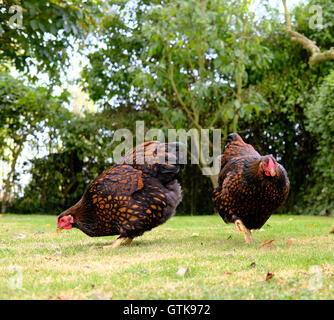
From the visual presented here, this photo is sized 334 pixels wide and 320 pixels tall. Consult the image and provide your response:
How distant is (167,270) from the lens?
2537 mm

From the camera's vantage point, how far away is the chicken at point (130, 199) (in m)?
3.71

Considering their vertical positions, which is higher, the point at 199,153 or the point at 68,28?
the point at 68,28

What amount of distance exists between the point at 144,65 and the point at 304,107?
156 inches

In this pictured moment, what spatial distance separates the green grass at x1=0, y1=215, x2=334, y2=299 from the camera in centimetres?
199

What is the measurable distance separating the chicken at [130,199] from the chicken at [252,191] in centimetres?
54

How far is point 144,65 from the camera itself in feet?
31.0

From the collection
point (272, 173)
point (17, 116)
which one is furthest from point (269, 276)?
point (17, 116)

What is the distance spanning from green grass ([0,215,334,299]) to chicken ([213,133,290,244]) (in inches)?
11.1

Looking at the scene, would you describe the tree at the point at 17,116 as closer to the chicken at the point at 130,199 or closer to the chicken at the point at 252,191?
the chicken at the point at 130,199

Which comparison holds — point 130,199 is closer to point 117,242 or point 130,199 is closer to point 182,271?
point 117,242

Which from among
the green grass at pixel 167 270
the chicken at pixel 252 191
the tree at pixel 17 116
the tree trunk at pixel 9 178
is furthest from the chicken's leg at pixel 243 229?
the tree trunk at pixel 9 178
